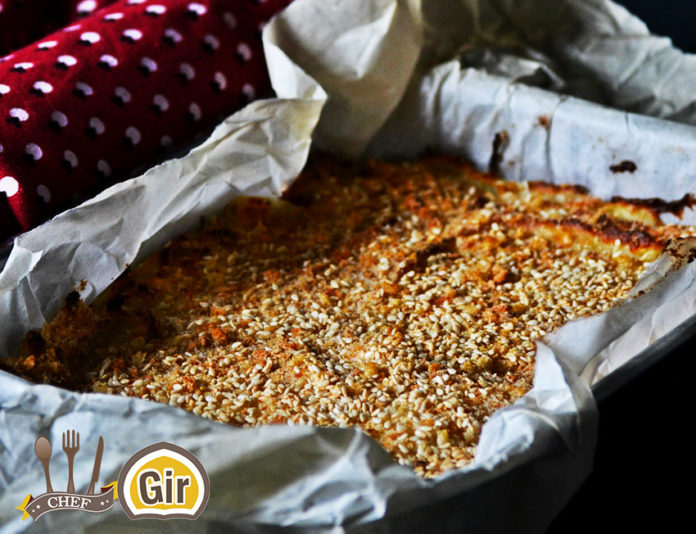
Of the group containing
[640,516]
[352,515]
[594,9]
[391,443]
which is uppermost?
[594,9]

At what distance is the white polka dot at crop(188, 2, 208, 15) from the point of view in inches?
59.7

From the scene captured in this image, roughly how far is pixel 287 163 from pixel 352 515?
33.6 inches

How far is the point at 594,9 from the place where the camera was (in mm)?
1724

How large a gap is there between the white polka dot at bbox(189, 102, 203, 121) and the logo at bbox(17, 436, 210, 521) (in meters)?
0.81

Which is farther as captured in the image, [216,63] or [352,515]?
[216,63]

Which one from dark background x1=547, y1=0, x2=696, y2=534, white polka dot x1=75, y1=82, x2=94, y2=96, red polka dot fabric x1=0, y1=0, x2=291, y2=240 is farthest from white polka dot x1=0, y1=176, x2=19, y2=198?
dark background x1=547, y1=0, x2=696, y2=534

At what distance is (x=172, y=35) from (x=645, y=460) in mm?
1131

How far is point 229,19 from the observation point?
1.55 meters

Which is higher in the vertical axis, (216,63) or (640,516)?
(216,63)

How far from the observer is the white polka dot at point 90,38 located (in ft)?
4.65

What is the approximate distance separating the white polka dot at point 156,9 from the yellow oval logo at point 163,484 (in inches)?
37.7

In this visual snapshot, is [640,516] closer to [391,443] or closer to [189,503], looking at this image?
[391,443]

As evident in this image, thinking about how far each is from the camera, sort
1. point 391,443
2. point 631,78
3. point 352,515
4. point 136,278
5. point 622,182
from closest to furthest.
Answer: point 352,515 < point 391,443 < point 136,278 < point 622,182 < point 631,78

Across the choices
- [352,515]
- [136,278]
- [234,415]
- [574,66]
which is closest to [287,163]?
[136,278]
